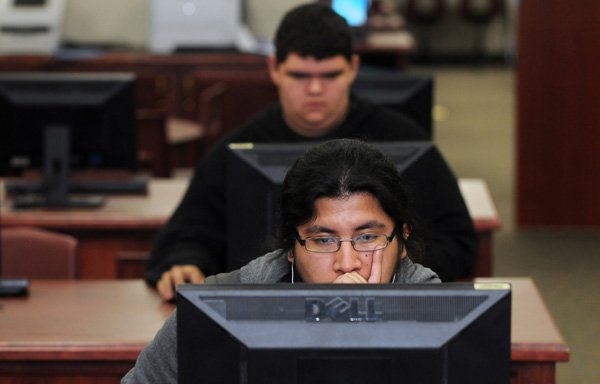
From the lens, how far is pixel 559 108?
8.09 meters

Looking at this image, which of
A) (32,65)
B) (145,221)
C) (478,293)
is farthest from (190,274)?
(32,65)

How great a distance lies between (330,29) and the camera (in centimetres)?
418

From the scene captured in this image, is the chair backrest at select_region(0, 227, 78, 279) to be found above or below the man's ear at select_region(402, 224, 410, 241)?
below

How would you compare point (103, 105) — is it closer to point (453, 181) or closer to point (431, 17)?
point (453, 181)

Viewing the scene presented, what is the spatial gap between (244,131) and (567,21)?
13.5ft

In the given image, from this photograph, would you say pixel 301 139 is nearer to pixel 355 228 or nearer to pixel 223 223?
pixel 223 223

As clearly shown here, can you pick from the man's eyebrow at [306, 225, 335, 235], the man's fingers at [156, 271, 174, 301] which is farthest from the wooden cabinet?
the man's eyebrow at [306, 225, 335, 235]

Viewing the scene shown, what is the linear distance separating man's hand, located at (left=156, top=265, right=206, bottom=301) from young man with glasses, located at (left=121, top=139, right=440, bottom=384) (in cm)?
130

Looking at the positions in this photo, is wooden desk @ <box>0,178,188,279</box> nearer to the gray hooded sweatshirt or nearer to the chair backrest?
the chair backrest

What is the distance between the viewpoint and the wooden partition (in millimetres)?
8008

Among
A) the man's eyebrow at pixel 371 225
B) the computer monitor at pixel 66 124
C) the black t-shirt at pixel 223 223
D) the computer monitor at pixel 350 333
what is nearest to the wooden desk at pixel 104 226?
the computer monitor at pixel 66 124

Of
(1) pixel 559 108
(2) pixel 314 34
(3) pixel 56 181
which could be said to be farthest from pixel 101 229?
(1) pixel 559 108

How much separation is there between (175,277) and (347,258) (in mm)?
1523

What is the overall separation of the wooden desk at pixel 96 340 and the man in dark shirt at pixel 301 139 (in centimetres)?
22
